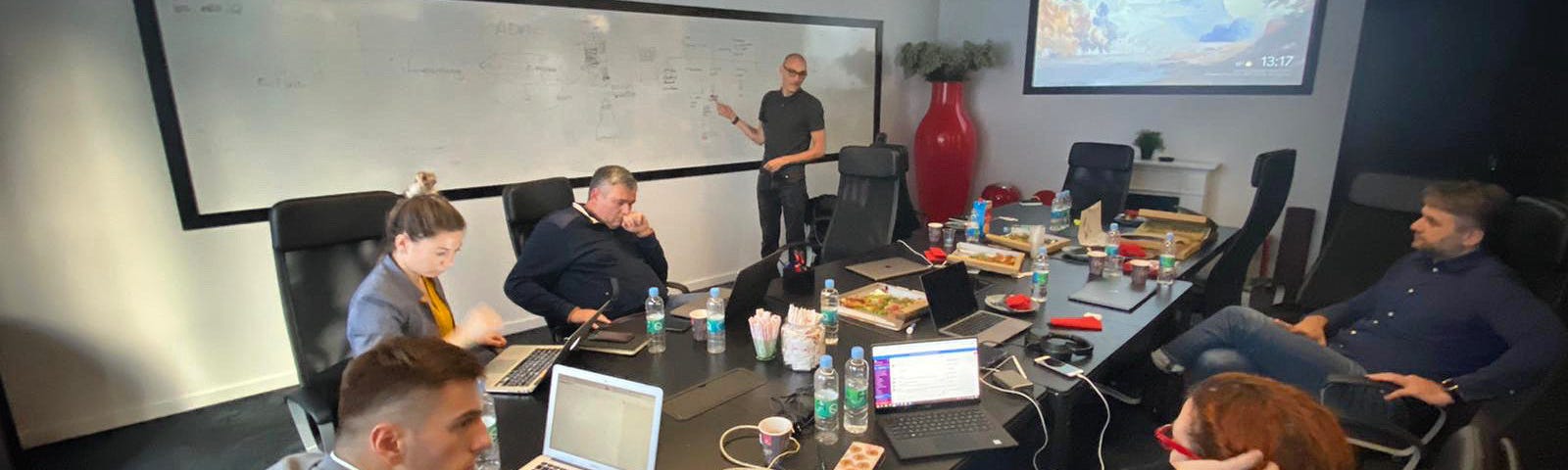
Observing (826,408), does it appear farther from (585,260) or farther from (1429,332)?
(1429,332)

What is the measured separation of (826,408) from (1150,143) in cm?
410

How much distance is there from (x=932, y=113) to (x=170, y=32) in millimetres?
4383

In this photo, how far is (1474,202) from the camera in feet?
6.91

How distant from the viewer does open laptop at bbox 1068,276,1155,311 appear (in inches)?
94.7

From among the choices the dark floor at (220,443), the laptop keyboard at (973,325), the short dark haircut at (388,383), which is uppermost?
the short dark haircut at (388,383)

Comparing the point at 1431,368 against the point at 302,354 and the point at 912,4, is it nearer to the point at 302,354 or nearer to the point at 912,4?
the point at 302,354

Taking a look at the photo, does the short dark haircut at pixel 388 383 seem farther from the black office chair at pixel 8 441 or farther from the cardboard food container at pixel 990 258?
the black office chair at pixel 8 441

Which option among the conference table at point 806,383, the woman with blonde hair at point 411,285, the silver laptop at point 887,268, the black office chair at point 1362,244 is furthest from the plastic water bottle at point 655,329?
the black office chair at point 1362,244

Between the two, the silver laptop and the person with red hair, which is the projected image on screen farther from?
the person with red hair

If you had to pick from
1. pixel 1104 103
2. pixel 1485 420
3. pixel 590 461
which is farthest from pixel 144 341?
pixel 1104 103

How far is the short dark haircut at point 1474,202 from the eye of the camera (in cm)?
210

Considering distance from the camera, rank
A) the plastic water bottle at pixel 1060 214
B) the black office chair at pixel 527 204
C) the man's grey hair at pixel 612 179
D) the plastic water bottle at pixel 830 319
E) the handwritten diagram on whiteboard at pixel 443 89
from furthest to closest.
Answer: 1. the plastic water bottle at pixel 1060 214
2. the handwritten diagram on whiteboard at pixel 443 89
3. the black office chair at pixel 527 204
4. the man's grey hair at pixel 612 179
5. the plastic water bottle at pixel 830 319

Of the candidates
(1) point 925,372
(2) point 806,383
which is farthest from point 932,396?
(2) point 806,383

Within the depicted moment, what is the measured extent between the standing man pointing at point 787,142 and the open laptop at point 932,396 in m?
2.78
